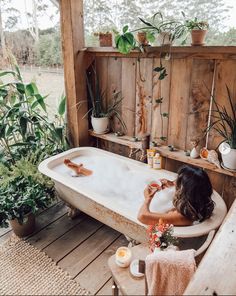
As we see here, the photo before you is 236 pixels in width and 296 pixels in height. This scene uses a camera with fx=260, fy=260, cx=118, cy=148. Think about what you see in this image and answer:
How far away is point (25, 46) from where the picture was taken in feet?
8.99

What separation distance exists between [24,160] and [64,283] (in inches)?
46.7

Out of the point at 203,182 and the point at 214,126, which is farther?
the point at 214,126

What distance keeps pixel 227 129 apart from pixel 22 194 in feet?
5.66

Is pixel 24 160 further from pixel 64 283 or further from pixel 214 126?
→ pixel 214 126

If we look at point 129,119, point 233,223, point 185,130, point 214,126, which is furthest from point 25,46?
point 233,223

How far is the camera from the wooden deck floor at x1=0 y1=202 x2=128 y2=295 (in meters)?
1.89

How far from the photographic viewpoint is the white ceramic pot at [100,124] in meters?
2.68

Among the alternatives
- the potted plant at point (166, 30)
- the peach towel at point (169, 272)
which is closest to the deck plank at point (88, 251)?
the peach towel at point (169, 272)

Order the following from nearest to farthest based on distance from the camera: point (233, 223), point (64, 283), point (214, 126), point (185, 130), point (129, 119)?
1. point (233, 223)
2. point (64, 283)
3. point (214, 126)
4. point (185, 130)
5. point (129, 119)

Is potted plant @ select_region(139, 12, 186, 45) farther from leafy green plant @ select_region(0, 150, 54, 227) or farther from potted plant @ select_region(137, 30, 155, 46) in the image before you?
leafy green plant @ select_region(0, 150, 54, 227)

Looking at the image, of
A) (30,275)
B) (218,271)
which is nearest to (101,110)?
(30,275)

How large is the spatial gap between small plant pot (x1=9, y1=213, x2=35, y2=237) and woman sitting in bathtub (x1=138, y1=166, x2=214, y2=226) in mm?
1121

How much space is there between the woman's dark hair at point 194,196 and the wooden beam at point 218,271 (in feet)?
1.13

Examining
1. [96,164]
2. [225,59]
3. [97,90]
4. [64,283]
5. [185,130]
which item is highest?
[225,59]
